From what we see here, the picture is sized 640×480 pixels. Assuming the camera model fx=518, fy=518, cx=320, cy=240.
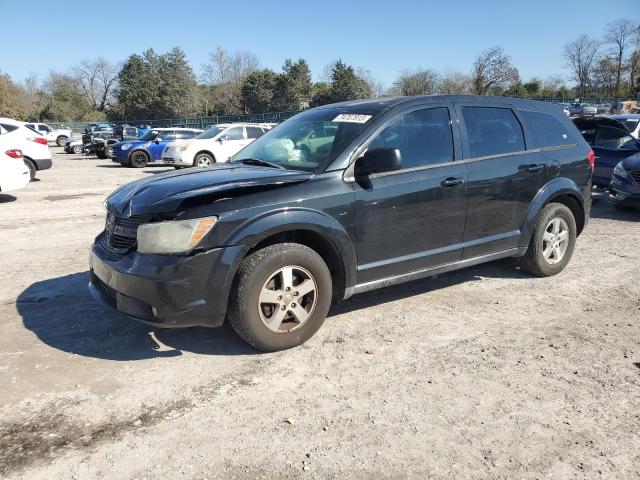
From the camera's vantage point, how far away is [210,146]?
703 inches

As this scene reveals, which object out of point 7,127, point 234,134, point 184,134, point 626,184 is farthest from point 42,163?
point 626,184

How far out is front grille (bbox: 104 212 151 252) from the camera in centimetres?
356

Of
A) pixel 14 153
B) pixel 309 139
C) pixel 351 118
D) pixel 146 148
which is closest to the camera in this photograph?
A: pixel 351 118

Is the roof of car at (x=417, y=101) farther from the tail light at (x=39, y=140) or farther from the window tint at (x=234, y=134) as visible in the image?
the window tint at (x=234, y=134)

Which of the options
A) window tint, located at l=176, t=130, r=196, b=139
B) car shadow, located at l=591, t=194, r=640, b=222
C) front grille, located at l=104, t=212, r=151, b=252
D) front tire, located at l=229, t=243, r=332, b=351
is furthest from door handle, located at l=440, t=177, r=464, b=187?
window tint, located at l=176, t=130, r=196, b=139

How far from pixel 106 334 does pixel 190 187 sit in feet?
4.75

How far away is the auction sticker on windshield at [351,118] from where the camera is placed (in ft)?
14.0

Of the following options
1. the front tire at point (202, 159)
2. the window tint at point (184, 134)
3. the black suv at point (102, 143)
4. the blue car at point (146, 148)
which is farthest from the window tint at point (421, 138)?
the black suv at point (102, 143)

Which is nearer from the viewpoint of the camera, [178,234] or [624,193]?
[178,234]

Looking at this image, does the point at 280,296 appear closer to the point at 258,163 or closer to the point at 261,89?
the point at 258,163

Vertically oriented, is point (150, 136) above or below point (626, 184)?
above

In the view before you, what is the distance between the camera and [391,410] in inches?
119

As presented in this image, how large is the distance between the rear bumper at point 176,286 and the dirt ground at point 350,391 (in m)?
0.40

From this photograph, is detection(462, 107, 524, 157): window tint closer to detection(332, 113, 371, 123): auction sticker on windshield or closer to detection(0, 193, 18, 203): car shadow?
detection(332, 113, 371, 123): auction sticker on windshield
